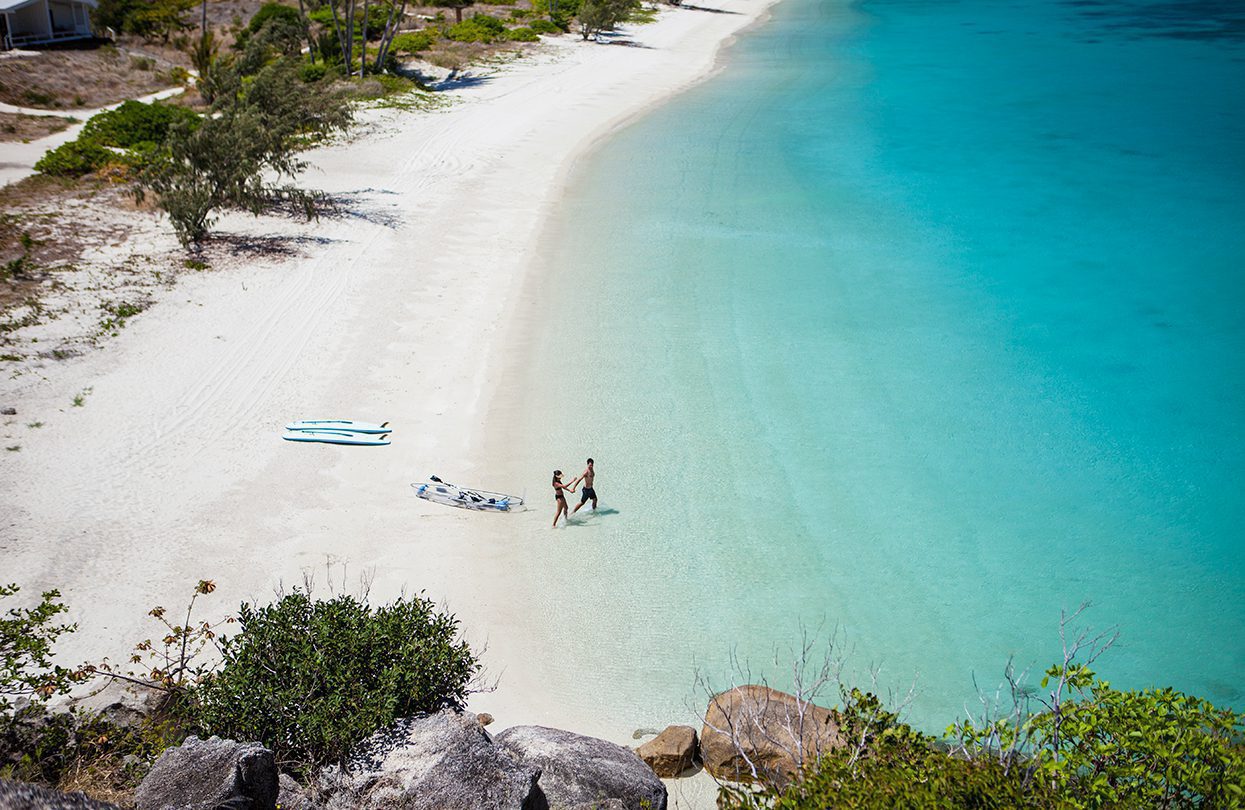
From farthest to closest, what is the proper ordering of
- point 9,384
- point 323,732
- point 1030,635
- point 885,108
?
point 885,108, point 9,384, point 1030,635, point 323,732

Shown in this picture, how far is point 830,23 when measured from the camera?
90562 millimetres

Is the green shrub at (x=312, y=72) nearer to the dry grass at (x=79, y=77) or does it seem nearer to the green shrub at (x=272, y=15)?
the dry grass at (x=79, y=77)

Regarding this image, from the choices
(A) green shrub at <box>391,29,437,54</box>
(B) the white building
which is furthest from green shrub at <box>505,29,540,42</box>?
(B) the white building

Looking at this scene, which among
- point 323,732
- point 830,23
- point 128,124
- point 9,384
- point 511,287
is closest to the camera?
point 323,732

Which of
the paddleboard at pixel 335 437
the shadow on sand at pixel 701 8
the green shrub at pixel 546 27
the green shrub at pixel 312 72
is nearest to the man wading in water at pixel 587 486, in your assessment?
the paddleboard at pixel 335 437

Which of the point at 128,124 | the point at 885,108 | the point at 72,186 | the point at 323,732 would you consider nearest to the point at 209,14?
the point at 128,124

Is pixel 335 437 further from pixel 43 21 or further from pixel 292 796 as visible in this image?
pixel 43 21

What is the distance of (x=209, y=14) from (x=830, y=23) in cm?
5837

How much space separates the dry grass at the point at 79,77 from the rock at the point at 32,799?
43.1 metres

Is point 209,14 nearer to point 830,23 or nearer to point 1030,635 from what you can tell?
point 830,23

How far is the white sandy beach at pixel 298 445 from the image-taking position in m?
15.4

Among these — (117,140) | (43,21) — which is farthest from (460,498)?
(43,21)

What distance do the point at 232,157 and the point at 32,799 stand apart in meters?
25.8

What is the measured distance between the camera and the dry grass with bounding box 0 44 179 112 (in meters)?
41.1
